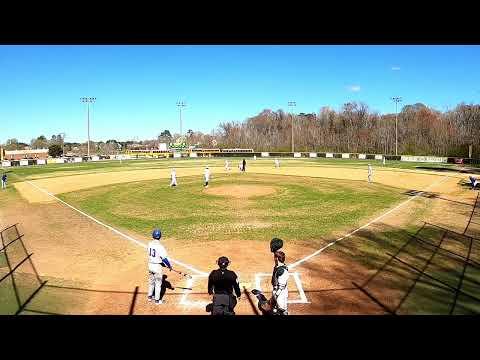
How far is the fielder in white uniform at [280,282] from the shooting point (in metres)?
8.26

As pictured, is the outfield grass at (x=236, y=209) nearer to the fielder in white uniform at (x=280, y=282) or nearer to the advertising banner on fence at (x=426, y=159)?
the fielder in white uniform at (x=280, y=282)

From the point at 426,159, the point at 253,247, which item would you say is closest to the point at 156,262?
the point at 253,247

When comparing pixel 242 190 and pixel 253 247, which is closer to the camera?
pixel 253 247

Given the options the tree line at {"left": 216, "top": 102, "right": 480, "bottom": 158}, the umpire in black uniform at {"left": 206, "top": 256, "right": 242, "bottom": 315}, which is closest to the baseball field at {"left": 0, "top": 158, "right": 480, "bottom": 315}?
the umpire in black uniform at {"left": 206, "top": 256, "right": 242, "bottom": 315}

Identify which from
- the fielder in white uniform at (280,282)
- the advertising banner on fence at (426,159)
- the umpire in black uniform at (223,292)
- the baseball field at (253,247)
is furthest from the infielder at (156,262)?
the advertising banner on fence at (426,159)

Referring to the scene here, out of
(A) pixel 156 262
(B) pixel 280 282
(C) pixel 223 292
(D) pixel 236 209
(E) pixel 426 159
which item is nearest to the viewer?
(C) pixel 223 292

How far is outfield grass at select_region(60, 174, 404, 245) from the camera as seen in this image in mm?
20000

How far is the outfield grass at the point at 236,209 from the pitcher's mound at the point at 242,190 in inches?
32.1

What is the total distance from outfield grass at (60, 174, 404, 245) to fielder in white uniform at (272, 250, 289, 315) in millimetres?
9390

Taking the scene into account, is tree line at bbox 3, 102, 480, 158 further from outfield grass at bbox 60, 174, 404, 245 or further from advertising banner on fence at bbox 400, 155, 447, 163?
outfield grass at bbox 60, 174, 404, 245

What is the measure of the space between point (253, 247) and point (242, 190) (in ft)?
54.5

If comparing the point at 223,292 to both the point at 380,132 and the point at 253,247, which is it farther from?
the point at 380,132

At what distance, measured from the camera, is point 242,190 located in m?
33.5
